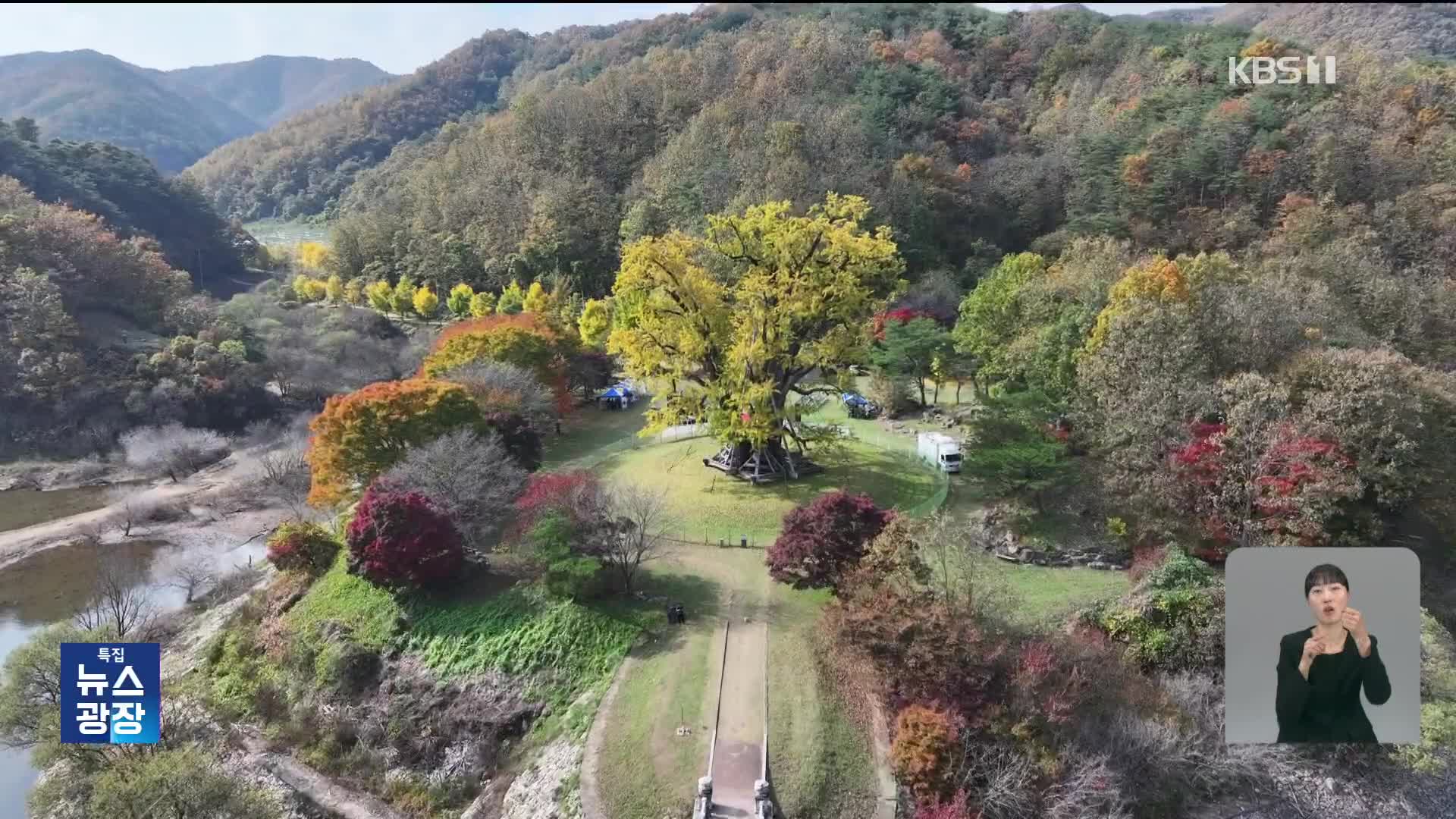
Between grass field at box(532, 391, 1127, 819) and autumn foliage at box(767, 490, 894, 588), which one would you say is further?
autumn foliage at box(767, 490, 894, 588)

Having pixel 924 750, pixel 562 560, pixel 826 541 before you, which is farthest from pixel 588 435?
pixel 924 750

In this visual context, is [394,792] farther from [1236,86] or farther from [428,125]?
[428,125]

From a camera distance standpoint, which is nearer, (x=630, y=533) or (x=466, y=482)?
(x=630, y=533)

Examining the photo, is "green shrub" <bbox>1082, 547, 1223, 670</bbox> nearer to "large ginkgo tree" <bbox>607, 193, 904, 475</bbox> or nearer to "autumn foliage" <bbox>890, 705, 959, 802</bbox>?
"autumn foliage" <bbox>890, 705, 959, 802</bbox>

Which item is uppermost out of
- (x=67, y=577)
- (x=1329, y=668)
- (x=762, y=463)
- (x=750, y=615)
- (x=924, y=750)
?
(x=762, y=463)

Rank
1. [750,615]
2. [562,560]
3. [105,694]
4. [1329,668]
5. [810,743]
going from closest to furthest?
[1329,668] → [105,694] → [810,743] → [750,615] → [562,560]

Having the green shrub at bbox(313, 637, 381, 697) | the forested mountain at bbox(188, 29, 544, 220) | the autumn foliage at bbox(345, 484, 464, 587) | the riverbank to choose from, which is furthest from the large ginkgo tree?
the forested mountain at bbox(188, 29, 544, 220)

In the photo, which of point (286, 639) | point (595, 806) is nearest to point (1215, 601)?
point (595, 806)

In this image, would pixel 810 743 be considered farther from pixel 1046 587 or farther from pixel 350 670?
pixel 350 670
